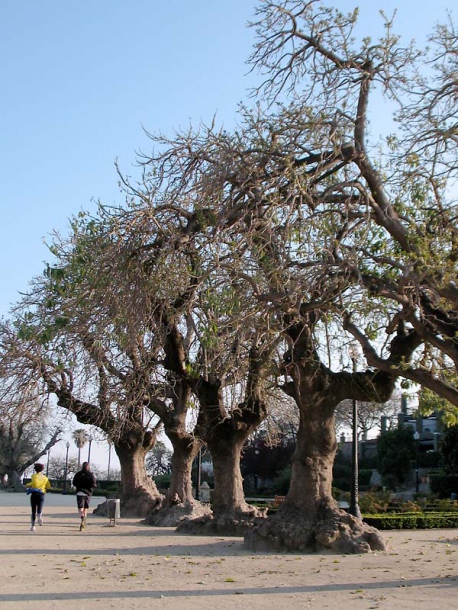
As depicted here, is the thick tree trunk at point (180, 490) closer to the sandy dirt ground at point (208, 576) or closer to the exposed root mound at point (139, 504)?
the exposed root mound at point (139, 504)

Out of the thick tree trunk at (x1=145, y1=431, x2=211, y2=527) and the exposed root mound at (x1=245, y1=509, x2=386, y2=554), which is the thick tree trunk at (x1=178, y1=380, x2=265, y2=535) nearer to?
the thick tree trunk at (x1=145, y1=431, x2=211, y2=527)

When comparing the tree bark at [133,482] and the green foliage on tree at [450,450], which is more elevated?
the green foliage on tree at [450,450]

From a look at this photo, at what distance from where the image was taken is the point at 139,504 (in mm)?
26875

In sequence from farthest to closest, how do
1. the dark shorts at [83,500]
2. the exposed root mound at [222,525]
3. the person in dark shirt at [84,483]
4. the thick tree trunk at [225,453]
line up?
the dark shorts at [83,500] → the person in dark shirt at [84,483] → the thick tree trunk at [225,453] → the exposed root mound at [222,525]

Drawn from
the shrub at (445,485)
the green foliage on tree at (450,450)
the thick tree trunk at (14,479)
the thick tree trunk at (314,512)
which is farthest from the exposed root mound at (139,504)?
the thick tree trunk at (14,479)

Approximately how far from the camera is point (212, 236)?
38.6 feet

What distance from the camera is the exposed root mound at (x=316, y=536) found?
46.7ft

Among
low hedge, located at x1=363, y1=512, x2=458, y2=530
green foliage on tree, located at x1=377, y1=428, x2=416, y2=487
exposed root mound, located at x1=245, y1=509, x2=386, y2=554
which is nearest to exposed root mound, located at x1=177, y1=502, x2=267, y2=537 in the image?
exposed root mound, located at x1=245, y1=509, x2=386, y2=554

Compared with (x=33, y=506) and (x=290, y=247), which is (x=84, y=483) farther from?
(x=290, y=247)

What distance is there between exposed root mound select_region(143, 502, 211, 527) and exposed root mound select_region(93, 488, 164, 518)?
3.83m

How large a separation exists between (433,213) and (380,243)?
1007 millimetres

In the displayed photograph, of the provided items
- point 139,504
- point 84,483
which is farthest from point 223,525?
point 139,504

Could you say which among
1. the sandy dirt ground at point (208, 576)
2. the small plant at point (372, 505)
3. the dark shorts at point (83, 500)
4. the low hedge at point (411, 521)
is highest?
the dark shorts at point (83, 500)

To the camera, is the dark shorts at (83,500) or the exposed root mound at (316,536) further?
the dark shorts at (83,500)
